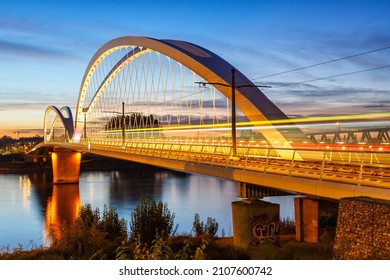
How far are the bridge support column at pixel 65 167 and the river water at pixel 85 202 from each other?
1570 millimetres

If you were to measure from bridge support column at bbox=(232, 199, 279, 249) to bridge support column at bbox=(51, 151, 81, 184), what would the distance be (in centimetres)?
5433

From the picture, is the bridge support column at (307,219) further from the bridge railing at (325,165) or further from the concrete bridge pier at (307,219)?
the bridge railing at (325,165)

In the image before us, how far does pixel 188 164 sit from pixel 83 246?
23.0 ft

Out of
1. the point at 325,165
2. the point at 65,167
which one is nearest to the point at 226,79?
the point at 325,165

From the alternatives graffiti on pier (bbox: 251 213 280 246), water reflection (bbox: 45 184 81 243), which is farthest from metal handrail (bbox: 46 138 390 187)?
water reflection (bbox: 45 184 81 243)

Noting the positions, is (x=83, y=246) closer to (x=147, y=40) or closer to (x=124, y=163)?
(x=147, y=40)

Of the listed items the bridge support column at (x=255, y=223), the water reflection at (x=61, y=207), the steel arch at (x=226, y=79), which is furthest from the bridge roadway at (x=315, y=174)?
the water reflection at (x=61, y=207)

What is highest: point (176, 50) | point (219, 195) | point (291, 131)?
point (176, 50)

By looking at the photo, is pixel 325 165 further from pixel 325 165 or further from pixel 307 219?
pixel 307 219

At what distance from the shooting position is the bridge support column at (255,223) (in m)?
17.5

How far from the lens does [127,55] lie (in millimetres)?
47969

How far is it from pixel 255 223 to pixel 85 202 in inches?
1358

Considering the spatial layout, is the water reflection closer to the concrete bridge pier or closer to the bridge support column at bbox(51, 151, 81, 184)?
the bridge support column at bbox(51, 151, 81, 184)
